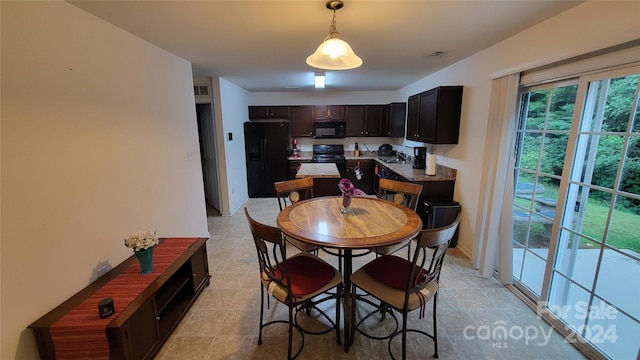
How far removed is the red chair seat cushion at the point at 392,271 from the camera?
69.4 inches

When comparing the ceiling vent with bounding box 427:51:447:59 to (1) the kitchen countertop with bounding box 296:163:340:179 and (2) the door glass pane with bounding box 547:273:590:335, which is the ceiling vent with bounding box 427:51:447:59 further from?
(2) the door glass pane with bounding box 547:273:590:335

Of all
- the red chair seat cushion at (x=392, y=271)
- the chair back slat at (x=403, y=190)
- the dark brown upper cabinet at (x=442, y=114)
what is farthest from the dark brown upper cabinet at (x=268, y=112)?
the red chair seat cushion at (x=392, y=271)

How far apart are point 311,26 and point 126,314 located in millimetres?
A: 2393

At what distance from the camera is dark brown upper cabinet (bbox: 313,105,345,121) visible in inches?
236

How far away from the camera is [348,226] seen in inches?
74.0

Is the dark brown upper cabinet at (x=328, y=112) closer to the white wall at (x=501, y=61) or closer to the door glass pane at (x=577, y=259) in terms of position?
the white wall at (x=501, y=61)

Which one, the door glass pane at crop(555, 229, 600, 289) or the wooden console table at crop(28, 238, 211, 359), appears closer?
the wooden console table at crop(28, 238, 211, 359)

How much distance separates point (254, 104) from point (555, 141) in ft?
17.9

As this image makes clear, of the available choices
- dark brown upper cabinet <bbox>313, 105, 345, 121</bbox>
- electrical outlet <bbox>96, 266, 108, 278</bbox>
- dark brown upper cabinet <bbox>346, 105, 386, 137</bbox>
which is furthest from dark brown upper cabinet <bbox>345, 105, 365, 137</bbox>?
electrical outlet <bbox>96, 266, 108, 278</bbox>

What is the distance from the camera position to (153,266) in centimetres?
200

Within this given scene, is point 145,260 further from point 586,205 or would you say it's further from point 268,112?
point 268,112

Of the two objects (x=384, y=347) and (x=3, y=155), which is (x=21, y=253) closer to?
(x=3, y=155)

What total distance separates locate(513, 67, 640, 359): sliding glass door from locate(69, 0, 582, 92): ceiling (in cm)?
74

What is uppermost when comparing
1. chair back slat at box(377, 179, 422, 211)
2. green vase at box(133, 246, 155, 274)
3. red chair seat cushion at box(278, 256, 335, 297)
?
chair back slat at box(377, 179, 422, 211)
